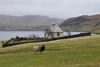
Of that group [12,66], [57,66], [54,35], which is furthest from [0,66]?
[54,35]

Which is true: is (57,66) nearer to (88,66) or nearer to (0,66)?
(88,66)

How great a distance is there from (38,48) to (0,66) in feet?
35.8

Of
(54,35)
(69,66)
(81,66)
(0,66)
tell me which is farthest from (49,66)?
(54,35)

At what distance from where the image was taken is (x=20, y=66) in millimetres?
16484

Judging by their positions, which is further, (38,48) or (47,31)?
(47,31)

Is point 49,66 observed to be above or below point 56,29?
below

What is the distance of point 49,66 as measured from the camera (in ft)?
50.6

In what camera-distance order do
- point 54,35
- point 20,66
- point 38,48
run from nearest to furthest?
point 20,66
point 38,48
point 54,35

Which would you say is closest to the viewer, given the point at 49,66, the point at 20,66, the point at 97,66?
the point at 97,66

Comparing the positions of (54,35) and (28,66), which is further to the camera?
(54,35)

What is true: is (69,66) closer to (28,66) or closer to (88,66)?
(88,66)

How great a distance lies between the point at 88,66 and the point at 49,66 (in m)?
3.66

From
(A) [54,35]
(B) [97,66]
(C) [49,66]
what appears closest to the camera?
(B) [97,66]

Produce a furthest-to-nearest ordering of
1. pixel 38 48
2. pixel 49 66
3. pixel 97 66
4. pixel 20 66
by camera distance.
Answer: pixel 38 48, pixel 20 66, pixel 49 66, pixel 97 66
